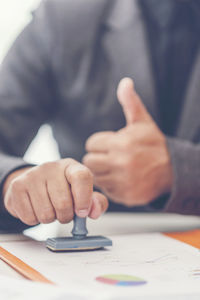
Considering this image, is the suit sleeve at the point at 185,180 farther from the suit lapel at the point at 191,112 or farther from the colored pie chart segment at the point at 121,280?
the colored pie chart segment at the point at 121,280

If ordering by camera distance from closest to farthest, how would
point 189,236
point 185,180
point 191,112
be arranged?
point 189,236 < point 185,180 < point 191,112

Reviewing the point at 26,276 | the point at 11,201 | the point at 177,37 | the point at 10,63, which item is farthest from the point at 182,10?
the point at 26,276

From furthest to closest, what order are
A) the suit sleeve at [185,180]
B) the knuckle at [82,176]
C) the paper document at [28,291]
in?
1. the suit sleeve at [185,180]
2. the knuckle at [82,176]
3. the paper document at [28,291]

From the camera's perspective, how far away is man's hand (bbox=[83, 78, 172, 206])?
67cm

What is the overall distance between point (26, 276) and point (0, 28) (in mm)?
1167

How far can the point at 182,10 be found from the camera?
34.4 inches

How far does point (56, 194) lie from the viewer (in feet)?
1.29

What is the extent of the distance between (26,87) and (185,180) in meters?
0.40

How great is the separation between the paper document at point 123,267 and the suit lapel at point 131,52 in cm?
41

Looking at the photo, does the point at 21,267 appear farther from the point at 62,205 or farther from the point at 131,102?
the point at 131,102

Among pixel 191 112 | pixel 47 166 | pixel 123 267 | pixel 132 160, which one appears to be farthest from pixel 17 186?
pixel 191 112

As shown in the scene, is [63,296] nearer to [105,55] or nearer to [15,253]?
[15,253]

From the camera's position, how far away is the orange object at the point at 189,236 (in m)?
0.46

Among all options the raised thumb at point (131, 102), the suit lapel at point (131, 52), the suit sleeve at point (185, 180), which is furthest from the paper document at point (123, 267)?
the suit lapel at point (131, 52)
